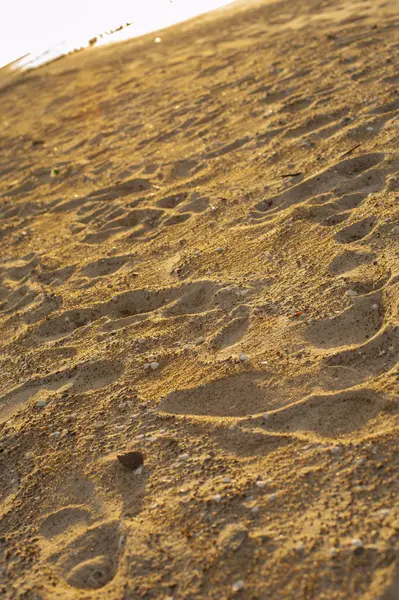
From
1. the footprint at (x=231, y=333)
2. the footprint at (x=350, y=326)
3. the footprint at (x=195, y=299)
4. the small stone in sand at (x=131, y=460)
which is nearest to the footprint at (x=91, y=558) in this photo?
the small stone in sand at (x=131, y=460)

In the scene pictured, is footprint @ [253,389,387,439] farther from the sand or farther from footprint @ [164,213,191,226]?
footprint @ [164,213,191,226]

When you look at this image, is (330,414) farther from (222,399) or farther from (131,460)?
(131,460)

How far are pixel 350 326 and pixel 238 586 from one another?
3.95 feet

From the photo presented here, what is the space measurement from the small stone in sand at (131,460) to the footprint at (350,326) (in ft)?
2.81

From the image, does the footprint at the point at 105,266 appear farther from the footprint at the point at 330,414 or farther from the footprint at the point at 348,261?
the footprint at the point at 330,414

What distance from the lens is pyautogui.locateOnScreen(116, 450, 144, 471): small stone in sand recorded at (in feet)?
7.69

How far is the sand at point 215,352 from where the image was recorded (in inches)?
77.5

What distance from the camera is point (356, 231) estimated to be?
3232 millimetres

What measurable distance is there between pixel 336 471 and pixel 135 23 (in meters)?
11.1

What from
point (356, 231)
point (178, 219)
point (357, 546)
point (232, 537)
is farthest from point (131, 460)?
point (178, 219)

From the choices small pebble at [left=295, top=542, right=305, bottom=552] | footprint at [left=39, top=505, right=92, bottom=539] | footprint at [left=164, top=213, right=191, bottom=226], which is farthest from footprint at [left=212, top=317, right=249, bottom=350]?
footprint at [left=164, top=213, right=191, bottom=226]

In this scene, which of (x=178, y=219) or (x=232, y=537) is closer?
(x=232, y=537)

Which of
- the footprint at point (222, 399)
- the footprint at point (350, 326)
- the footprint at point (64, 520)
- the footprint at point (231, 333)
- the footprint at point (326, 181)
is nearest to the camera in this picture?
the footprint at point (64, 520)

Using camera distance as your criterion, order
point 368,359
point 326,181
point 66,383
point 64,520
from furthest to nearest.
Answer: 1. point 326,181
2. point 66,383
3. point 368,359
4. point 64,520
